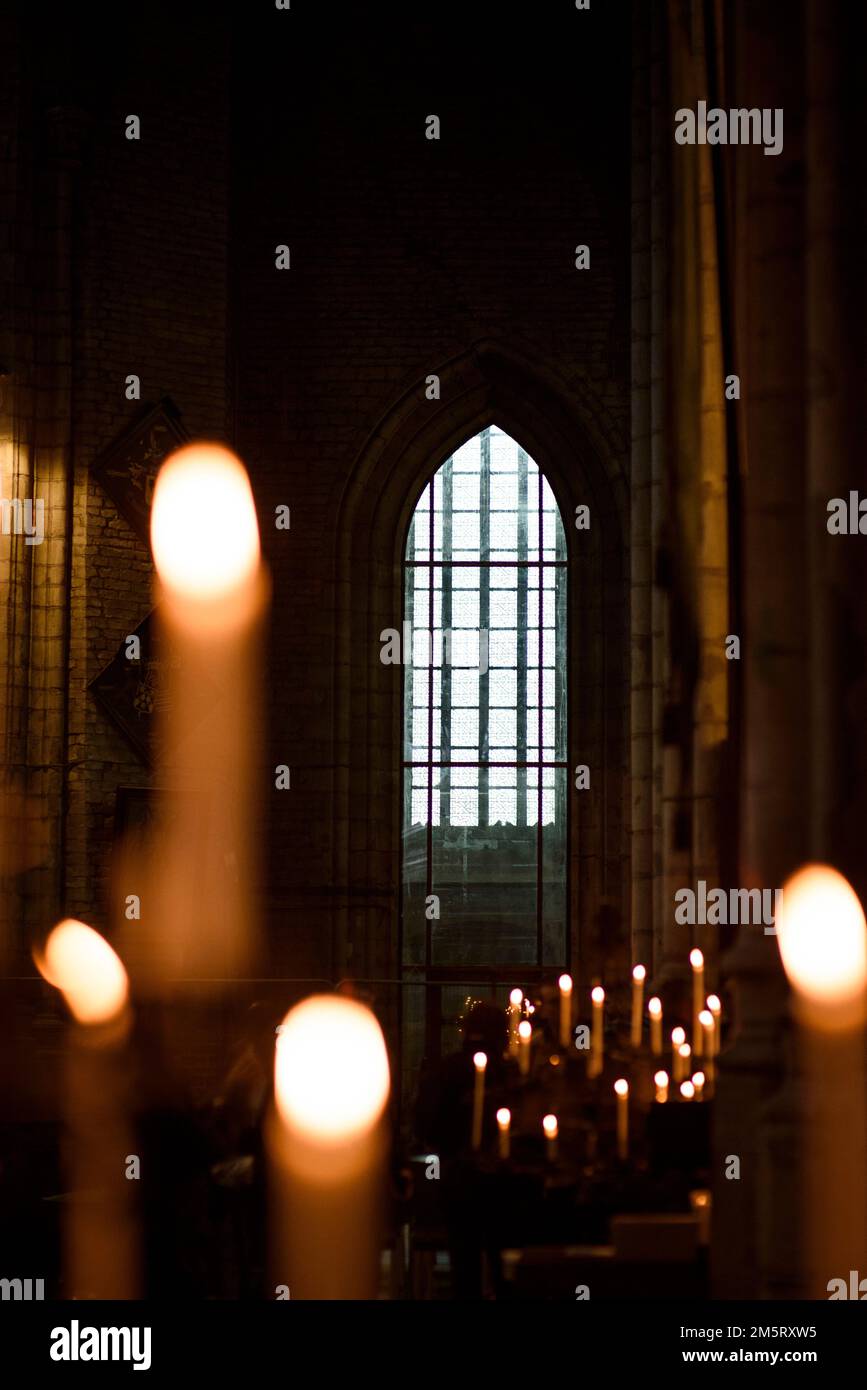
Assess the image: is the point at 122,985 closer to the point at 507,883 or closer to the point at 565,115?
the point at 507,883

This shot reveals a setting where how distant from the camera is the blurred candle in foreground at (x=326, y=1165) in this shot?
7.36ft

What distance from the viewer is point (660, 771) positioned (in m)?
12.8

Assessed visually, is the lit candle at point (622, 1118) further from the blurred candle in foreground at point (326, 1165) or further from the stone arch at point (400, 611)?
the stone arch at point (400, 611)

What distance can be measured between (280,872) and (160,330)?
4792 mm

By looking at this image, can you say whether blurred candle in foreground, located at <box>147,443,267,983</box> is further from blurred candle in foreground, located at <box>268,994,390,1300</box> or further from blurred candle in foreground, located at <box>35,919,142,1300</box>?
blurred candle in foreground, located at <box>268,994,390,1300</box>

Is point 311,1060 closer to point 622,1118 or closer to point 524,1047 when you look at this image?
point 622,1118

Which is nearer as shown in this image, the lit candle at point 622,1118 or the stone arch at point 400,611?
the lit candle at point 622,1118

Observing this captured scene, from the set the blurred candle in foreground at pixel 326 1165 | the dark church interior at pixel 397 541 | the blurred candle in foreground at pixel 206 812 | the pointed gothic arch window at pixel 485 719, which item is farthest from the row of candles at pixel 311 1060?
the pointed gothic arch window at pixel 485 719

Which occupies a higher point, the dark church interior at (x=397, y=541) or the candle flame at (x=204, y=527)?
the dark church interior at (x=397, y=541)

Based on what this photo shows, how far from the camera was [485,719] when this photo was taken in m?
17.4

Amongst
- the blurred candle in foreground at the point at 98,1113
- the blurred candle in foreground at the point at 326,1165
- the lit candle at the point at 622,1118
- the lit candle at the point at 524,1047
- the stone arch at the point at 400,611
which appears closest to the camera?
the blurred candle in foreground at the point at 326,1165

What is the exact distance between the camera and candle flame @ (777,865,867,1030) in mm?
4988

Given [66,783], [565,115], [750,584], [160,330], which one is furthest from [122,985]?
[565,115]
